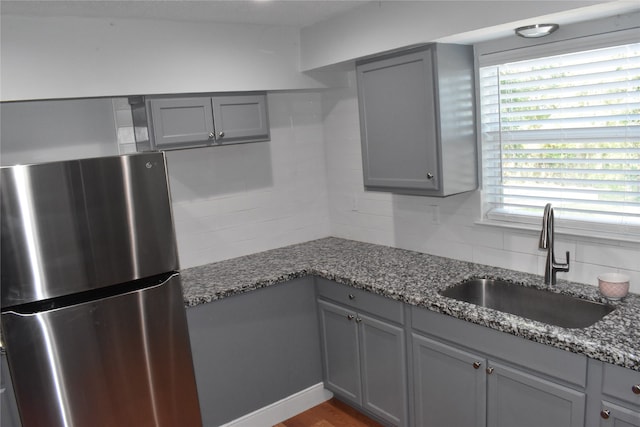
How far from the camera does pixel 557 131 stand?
2.50 metres

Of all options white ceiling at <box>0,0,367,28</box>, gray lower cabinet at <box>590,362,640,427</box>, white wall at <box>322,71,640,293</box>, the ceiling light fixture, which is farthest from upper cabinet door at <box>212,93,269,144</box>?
gray lower cabinet at <box>590,362,640,427</box>

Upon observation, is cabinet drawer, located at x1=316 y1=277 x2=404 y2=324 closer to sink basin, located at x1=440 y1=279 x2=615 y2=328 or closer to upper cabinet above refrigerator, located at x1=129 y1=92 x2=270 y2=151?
sink basin, located at x1=440 y1=279 x2=615 y2=328

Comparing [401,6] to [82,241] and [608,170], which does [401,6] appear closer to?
[608,170]

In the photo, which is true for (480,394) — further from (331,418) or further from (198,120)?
(198,120)

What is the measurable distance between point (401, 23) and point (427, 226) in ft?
4.07

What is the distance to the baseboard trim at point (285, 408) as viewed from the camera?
303cm

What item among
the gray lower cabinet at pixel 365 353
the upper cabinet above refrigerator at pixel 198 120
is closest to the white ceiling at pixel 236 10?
the upper cabinet above refrigerator at pixel 198 120

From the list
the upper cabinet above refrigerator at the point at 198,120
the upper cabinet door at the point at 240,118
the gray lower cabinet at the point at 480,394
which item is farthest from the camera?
the upper cabinet door at the point at 240,118

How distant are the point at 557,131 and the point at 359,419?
1997mm

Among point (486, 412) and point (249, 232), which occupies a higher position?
point (249, 232)

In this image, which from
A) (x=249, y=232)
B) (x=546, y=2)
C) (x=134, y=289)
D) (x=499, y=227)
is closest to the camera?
(x=546, y=2)

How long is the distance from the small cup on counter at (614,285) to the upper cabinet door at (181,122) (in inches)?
84.3

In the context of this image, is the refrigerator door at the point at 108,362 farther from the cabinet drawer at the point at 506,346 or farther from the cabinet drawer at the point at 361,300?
the cabinet drawer at the point at 506,346

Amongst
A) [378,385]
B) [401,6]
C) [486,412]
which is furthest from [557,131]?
[378,385]
